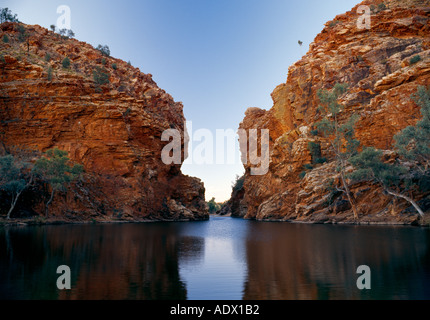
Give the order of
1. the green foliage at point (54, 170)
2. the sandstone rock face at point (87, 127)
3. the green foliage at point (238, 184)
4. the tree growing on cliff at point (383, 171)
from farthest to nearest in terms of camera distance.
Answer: the green foliage at point (238, 184)
the sandstone rock face at point (87, 127)
the green foliage at point (54, 170)
the tree growing on cliff at point (383, 171)

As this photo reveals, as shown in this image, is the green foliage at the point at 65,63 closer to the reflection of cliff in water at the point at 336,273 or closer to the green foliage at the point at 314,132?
the green foliage at the point at 314,132

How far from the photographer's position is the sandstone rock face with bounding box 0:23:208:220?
54844 millimetres

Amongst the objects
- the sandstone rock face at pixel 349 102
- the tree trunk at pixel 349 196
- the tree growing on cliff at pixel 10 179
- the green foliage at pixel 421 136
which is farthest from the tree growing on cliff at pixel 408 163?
the tree growing on cliff at pixel 10 179

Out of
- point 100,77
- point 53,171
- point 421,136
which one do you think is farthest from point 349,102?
point 100,77

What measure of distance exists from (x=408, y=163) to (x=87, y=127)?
56.2 meters

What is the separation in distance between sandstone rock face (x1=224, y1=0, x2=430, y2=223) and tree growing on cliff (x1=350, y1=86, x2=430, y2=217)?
2.48m

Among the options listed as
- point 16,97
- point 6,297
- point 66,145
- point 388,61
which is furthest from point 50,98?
point 388,61

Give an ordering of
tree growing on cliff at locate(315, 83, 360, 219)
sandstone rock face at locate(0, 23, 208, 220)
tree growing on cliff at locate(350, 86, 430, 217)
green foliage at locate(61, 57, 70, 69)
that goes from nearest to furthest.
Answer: tree growing on cliff at locate(350, 86, 430, 217)
tree growing on cliff at locate(315, 83, 360, 219)
sandstone rock face at locate(0, 23, 208, 220)
green foliage at locate(61, 57, 70, 69)

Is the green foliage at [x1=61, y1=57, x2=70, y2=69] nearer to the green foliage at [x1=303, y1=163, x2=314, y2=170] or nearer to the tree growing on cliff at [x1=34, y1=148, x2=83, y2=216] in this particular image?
the tree growing on cliff at [x1=34, y1=148, x2=83, y2=216]

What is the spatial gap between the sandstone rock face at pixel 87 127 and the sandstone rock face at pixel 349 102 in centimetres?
2599

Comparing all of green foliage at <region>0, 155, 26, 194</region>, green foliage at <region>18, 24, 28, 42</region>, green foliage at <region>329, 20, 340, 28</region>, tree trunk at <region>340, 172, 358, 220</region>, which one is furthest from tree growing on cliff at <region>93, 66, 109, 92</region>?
green foliage at <region>329, 20, 340, 28</region>

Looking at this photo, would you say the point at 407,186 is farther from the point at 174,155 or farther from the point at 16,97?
the point at 16,97

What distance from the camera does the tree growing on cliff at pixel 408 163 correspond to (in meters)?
31.5

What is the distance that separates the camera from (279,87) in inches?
2950
